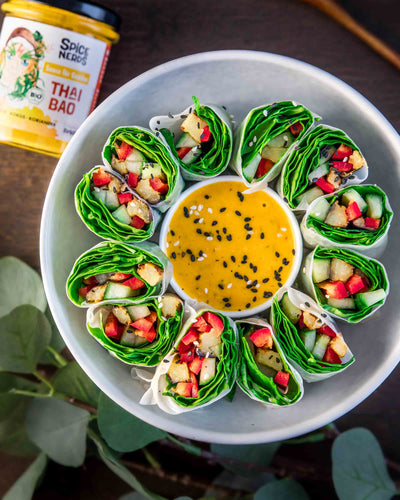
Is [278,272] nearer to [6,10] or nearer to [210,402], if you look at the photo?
[210,402]

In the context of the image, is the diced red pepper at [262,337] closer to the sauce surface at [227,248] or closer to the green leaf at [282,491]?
the sauce surface at [227,248]

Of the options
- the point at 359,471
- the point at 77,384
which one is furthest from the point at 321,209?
the point at 77,384

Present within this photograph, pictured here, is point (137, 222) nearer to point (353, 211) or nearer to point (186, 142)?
point (186, 142)

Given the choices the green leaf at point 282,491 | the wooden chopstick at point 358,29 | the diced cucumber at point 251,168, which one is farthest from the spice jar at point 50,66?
the green leaf at point 282,491

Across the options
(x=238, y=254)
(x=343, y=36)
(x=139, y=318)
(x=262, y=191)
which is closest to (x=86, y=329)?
(x=139, y=318)

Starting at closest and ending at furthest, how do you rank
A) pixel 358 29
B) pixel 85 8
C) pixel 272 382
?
pixel 272 382, pixel 85 8, pixel 358 29

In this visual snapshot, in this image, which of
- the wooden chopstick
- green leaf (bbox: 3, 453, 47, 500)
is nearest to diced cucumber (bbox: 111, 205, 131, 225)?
green leaf (bbox: 3, 453, 47, 500)
